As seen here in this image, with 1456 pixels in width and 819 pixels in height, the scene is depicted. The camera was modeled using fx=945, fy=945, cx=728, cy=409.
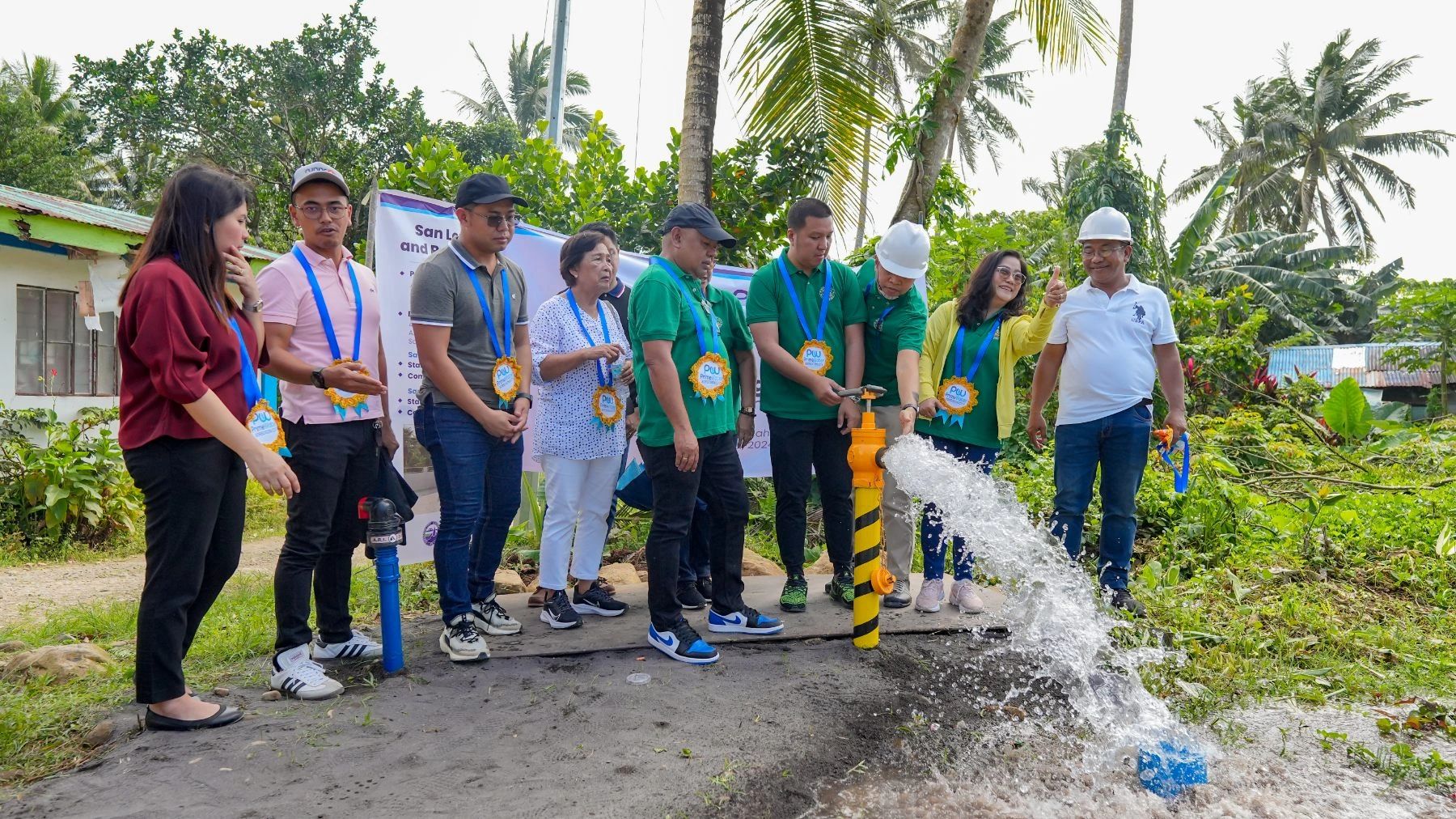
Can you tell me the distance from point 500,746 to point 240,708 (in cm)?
98

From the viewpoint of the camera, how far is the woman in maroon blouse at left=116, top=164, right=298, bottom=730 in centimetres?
287

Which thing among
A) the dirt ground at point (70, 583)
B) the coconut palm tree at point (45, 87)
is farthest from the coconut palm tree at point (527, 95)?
the dirt ground at point (70, 583)

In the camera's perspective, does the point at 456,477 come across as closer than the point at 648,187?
Yes

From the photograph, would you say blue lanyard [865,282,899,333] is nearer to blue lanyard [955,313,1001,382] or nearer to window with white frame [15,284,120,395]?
blue lanyard [955,313,1001,382]

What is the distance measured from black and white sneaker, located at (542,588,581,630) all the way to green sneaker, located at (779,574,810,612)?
98 cm

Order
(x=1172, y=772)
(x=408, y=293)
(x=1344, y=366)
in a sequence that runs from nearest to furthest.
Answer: (x=1172, y=772) → (x=408, y=293) → (x=1344, y=366)

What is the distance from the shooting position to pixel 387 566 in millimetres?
3631

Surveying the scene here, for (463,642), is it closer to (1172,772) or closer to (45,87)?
(1172,772)

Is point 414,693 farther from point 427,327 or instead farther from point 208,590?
point 427,327

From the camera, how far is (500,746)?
2.92m

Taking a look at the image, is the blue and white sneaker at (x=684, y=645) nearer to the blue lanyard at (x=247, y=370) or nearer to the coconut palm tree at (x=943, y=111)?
the blue lanyard at (x=247, y=370)

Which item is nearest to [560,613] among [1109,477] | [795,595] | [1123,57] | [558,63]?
[795,595]

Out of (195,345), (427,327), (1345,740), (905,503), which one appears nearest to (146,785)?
(195,345)

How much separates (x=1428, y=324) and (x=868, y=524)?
17371 mm
